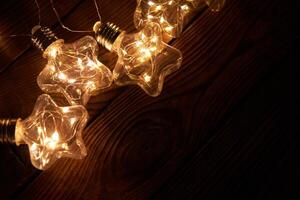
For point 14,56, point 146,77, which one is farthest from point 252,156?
point 14,56

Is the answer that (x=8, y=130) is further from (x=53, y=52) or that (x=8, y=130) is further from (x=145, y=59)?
(x=145, y=59)

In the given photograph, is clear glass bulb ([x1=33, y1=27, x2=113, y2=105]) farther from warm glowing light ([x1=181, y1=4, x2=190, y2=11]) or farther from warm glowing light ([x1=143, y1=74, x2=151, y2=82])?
warm glowing light ([x1=181, y1=4, x2=190, y2=11])

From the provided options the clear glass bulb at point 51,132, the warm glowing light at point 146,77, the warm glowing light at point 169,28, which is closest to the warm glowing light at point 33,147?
the clear glass bulb at point 51,132

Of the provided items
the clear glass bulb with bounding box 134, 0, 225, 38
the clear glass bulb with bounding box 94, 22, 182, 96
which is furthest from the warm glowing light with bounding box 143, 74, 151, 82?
the clear glass bulb with bounding box 134, 0, 225, 38

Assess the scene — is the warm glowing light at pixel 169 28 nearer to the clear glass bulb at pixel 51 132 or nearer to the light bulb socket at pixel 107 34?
the light bulb socket at pixel 107 34

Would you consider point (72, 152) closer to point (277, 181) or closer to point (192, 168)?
point (192, 168)

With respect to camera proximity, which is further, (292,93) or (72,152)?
(292,93)

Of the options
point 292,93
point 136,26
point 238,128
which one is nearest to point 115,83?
point 136,26
